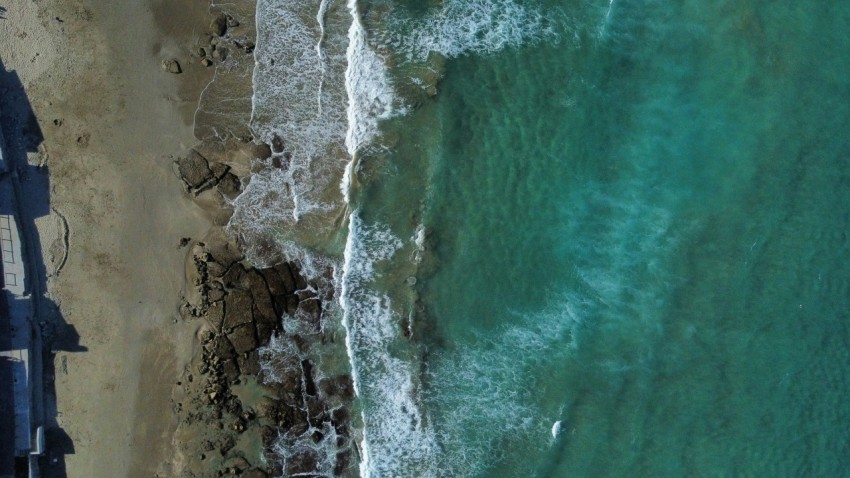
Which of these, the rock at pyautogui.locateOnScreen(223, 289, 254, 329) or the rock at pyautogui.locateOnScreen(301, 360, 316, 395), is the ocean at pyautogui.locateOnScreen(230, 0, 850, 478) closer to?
the rock at pyautogui.locateOnScreen(301, 360, 316, 395)

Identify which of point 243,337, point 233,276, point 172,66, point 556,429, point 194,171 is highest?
point 172,66

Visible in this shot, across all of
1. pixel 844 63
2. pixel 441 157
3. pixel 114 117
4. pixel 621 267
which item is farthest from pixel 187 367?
pixel 844 63

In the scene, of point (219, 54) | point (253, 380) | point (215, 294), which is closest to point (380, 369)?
point (253, 380)

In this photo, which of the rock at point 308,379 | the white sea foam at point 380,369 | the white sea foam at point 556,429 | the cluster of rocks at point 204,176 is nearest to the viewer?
the white sea foam at point 380,369

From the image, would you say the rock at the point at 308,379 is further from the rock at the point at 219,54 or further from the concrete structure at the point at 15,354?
the rock at the point at 219,54

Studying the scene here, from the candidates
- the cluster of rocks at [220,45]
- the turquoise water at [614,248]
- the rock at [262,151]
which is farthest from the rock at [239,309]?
the cluster of rocks at [220,45]

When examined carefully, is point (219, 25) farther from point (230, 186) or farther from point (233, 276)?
point (233, 276)

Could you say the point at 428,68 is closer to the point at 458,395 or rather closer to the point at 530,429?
the point at 458,395
